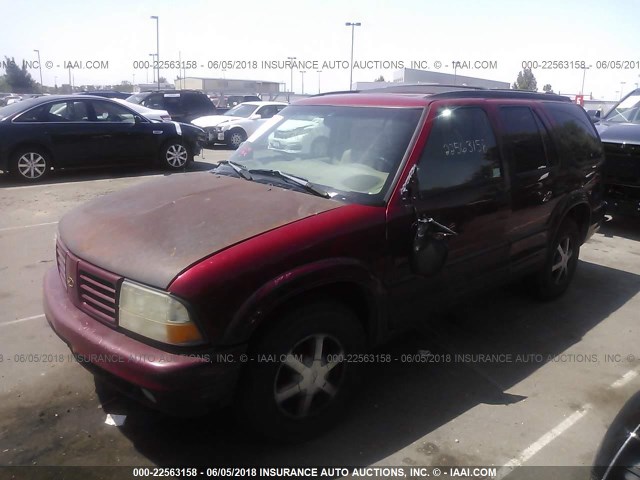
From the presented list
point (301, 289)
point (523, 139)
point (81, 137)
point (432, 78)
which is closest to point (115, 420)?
point (301, 289)

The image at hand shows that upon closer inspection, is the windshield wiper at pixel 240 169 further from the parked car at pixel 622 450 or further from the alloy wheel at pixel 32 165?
the alloy wheel at pixel 32 165

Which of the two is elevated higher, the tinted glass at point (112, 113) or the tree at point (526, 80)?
the tree at point (526, 80)

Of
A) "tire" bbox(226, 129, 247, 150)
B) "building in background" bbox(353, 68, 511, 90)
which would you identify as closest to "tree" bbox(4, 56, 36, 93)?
"building in background" bbox(353, 68, 511, 90)

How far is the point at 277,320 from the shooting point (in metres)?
2.65

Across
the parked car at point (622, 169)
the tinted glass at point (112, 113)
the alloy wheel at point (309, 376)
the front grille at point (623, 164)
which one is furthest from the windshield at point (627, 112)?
the tinted glass at point (112, 113)

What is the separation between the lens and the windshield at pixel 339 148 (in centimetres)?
325

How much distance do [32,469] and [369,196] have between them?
228 cm

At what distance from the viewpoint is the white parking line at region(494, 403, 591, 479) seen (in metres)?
2.83

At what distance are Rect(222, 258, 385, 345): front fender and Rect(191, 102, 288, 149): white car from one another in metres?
13.2

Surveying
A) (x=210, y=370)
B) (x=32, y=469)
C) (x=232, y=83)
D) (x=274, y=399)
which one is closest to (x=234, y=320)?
(x=210, y=370)

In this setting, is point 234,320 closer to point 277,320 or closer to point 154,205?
point 277,320

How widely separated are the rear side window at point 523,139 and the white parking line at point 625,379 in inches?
65.3

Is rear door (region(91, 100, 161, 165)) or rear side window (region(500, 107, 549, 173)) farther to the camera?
rear door (region(91, 100, 161, 165))

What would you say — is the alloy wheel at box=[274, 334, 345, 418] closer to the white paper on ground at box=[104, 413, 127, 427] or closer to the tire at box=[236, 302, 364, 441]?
the tire at box=[236, 302, 364, 441]
